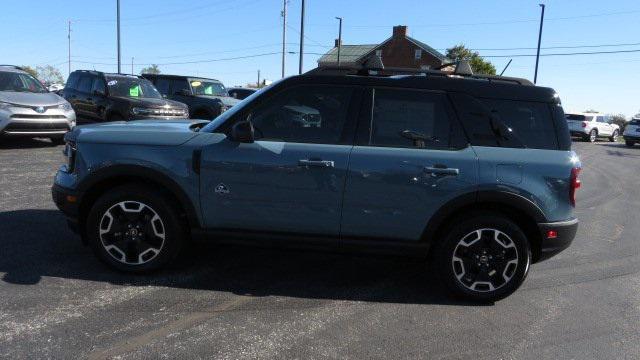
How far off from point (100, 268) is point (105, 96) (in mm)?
9808

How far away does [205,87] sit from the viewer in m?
16.9

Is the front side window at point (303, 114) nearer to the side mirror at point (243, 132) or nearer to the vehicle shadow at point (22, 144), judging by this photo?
the side mirror at point (243, 132)

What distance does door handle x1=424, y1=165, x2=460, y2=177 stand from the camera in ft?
13.2

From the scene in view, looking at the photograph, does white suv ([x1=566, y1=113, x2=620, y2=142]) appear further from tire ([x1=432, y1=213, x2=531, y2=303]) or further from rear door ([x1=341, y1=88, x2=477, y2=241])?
rear door ([x1=341, y1=88, x2=477, y2=241])

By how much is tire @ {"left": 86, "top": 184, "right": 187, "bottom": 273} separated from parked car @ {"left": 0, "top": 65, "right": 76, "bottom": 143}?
7.74 meters

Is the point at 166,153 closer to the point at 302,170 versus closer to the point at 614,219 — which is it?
the point at 302,170

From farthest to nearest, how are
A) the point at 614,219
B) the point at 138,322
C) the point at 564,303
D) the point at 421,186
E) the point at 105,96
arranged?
the point at 105,96
the point at 614,219
the point at 564,303
the point at 421,186
the point at 138,322

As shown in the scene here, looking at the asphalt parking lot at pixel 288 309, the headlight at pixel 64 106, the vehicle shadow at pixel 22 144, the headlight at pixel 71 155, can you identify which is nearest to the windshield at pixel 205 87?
the vehicle shadow at pixel 22 144

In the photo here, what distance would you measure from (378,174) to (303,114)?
796mm

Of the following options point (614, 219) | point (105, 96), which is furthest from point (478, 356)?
point (105, 96)

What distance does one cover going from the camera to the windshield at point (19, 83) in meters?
11.3

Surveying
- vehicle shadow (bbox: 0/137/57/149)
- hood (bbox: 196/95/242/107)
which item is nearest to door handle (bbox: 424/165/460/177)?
vehicle shadow (bbox: 0/137/57/149)

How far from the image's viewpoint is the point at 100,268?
4.57 metres

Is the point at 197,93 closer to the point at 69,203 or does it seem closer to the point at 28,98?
the point at 28,98
